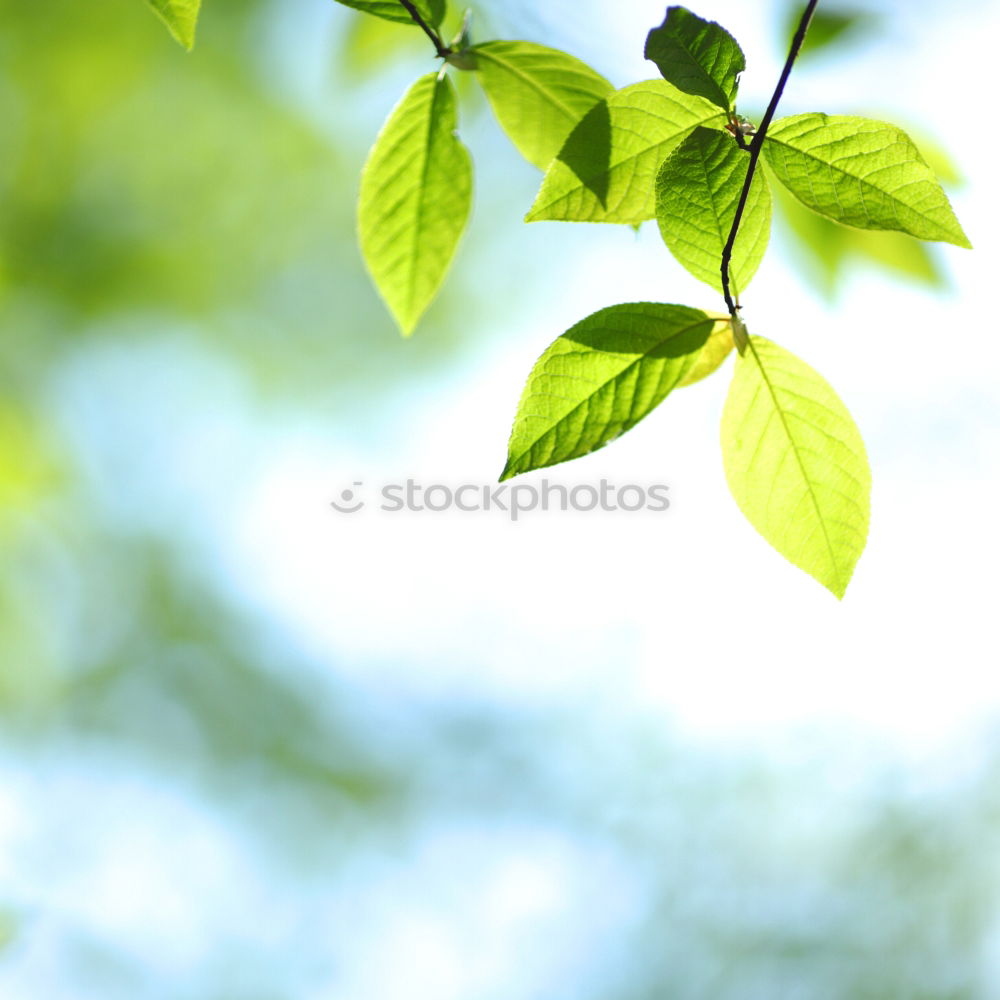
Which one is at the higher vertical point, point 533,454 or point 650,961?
point 650,961

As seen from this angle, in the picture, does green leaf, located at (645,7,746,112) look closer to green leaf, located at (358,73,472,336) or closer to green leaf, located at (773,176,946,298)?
green leaf, located at (358,73,472,336)

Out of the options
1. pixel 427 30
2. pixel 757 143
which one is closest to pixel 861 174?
pixel 757 143

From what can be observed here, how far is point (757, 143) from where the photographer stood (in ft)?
0.85

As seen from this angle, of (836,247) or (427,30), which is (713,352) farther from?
(836,247)

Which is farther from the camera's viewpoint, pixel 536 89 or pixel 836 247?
pixel 836 247

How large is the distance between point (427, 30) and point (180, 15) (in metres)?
0.08

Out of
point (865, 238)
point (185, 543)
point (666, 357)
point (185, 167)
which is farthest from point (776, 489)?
point (185, 543)

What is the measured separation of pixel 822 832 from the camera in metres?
5.04

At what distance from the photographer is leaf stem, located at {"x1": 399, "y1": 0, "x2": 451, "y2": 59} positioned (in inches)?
11.6

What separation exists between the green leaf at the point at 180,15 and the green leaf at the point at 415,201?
0.08m

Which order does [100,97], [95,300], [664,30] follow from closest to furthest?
[664,30]
[100,97]
[95,300]

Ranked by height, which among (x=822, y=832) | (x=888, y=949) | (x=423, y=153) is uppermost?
(x=822, y=832)

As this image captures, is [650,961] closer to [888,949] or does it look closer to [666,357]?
[888,949]

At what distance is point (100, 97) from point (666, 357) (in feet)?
13.6
